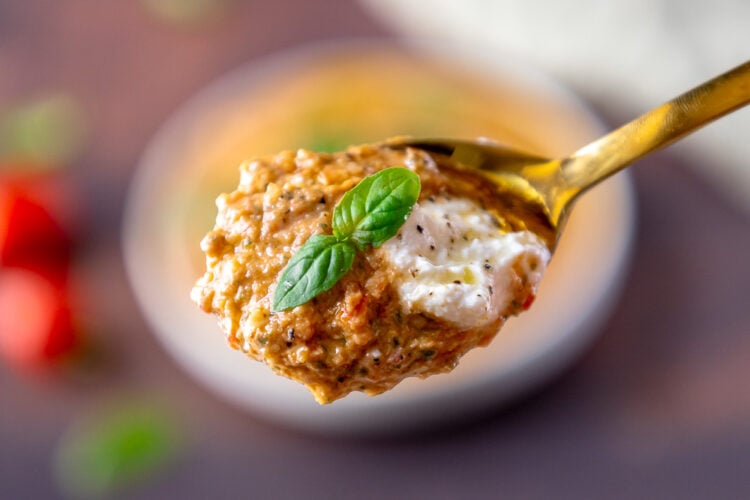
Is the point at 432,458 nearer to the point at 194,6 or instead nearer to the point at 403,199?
the point at 403,199

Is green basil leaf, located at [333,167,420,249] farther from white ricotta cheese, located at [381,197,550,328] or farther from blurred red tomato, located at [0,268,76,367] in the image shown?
blurred red tomato, located at [0,268,76,367]

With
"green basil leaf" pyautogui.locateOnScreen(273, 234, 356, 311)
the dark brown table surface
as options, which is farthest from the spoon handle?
the dark brown table surface

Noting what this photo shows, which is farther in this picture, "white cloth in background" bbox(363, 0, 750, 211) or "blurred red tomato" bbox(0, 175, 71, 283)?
"blurred red tomato" bbox(0, 175, 71, 283)

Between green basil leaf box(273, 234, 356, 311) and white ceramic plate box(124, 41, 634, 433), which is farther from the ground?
white ceramic plate box(124, 41, 634, 433)

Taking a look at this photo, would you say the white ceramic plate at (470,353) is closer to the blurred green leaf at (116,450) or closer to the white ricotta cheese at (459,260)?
the blurred green leaf at (116,450)

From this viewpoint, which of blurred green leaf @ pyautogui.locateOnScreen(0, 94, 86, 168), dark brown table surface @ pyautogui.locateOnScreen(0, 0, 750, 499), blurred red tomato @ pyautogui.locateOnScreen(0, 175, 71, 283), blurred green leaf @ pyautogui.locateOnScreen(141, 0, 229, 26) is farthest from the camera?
blurred green leaf @ pyautogui.locateOnScreen(141, 0, 229, 26)

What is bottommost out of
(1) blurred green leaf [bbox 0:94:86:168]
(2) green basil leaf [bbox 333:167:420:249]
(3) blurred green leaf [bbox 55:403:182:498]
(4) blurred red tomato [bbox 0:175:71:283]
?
(3) blurred green leaf [bbox 55:403:182:498]

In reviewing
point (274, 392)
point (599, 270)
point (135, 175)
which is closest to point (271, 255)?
point (274, 392)
